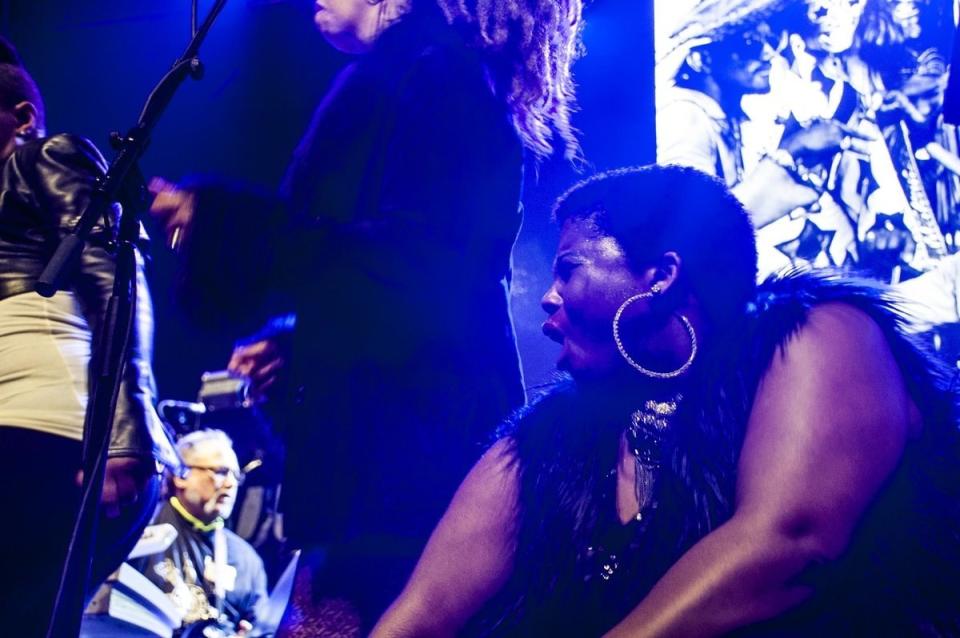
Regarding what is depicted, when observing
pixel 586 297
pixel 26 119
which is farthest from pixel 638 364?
pixel 26 119

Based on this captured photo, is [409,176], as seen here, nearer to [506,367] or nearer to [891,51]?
[506,367]

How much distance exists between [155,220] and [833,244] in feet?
5.40

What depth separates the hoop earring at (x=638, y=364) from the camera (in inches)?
67.5

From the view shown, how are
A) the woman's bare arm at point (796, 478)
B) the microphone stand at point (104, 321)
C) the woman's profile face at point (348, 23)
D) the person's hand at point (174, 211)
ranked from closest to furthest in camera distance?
the microphone stand at point (104, 321) → the woman's bare arm at point (796, 478) → the person's hand at point (174, 211) → the woman's profile face at point (348, 23)

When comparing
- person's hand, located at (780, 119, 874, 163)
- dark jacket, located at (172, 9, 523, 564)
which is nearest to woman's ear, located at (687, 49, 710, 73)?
person's hand, located at (780, 119, 874, 163)

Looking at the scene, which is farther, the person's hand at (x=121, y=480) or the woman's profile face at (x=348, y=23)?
the woman's profile face at (x=348, y=23)

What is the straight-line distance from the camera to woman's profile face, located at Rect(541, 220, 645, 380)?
178 cm

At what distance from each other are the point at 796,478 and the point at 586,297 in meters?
0.55

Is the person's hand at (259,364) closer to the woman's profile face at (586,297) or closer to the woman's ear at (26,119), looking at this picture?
the woman's profile face at (586,297)

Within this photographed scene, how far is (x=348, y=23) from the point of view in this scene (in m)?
2.22

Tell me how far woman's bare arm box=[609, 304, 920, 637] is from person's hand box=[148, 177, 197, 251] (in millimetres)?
1319

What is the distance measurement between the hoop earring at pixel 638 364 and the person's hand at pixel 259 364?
78cm

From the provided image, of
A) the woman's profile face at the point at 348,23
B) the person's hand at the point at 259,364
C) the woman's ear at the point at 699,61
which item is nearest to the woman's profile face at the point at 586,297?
the woman's ear at the point at 699,61

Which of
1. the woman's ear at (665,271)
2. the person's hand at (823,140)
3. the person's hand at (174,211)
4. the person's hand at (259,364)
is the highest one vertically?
the person's hand at (823,140)
